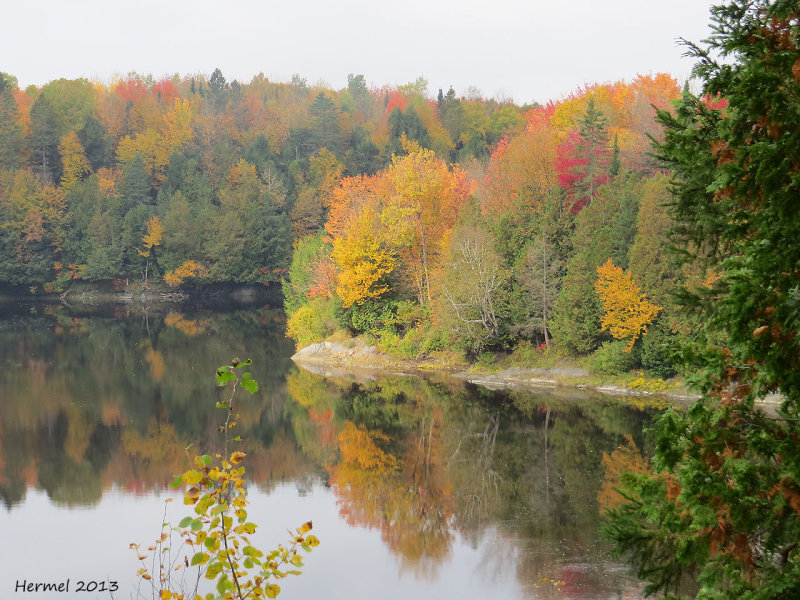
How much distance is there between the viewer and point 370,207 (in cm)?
4306

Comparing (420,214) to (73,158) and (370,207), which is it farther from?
(73,158)

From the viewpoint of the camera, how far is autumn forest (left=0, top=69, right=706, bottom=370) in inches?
1316

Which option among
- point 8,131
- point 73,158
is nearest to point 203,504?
point 73,158

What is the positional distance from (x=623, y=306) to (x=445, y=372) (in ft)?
30.8

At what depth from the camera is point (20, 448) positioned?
26250mm

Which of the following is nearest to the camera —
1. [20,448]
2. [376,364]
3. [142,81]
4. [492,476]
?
[492,476]

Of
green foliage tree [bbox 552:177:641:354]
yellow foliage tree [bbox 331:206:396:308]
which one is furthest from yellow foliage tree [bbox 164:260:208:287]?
green foliage tree [bbox 552:177:641:354]

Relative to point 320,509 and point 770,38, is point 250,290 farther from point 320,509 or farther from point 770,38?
point 770,38

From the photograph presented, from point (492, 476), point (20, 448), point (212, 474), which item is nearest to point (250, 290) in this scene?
point (20, 448)

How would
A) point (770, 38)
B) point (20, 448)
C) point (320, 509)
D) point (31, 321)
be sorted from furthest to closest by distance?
point (31, 321), point (20, 448), point (320, 509), point (770, 38)

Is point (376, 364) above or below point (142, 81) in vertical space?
below

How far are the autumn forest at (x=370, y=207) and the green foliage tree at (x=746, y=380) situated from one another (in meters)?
1.02

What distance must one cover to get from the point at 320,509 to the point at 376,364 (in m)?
19.6

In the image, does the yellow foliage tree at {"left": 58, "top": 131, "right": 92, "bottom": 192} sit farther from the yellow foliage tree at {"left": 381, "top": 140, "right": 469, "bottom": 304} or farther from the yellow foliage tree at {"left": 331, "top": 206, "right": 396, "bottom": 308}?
the yellow foliage tree at {"left": 381, "top": 140, "right": 469, "bottom": 304}
